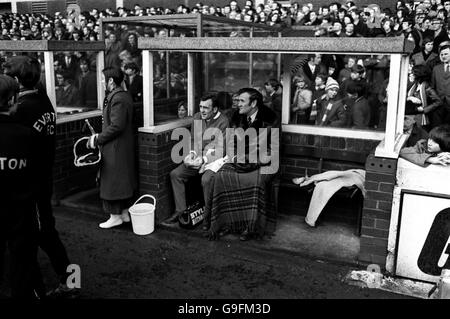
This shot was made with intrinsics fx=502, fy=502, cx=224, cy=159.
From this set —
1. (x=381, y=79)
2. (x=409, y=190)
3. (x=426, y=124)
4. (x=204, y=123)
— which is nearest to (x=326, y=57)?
(x=381, y=79)

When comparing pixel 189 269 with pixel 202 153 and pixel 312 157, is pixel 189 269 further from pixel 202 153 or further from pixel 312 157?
pixel 312 157

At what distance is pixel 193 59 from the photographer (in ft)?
20.4

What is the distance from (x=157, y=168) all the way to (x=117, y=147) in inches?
18.9

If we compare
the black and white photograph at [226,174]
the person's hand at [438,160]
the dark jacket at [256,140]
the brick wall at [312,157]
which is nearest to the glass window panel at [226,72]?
the black and white photograph at [226,174]

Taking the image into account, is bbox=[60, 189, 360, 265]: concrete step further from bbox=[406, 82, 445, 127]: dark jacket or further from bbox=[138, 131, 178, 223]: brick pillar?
bbox=[406, 82, 445, 127]: dark jacket

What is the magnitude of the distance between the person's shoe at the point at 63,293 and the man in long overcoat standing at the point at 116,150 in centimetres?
145

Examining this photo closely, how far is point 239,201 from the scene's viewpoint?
505 centimetres

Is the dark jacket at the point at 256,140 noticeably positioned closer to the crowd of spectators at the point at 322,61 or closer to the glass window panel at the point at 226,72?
the crowd of spectators at the point at 322,61

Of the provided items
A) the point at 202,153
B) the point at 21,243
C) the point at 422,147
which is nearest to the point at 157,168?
the point at 202,153

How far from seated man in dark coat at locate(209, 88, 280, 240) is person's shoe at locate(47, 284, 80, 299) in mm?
1547

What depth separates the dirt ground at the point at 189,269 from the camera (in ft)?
13.1

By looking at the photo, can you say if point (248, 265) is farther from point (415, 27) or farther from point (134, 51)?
point (415, 27)

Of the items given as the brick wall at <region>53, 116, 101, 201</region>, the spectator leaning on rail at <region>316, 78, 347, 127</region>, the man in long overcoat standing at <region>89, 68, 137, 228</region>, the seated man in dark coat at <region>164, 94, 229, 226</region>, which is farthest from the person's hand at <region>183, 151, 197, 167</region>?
the brick wall at <region>53, 116, 101, 201</region>

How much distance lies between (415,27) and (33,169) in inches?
318
